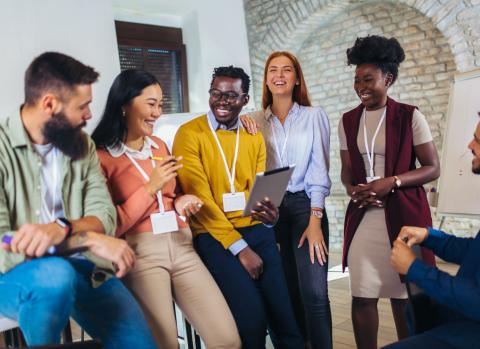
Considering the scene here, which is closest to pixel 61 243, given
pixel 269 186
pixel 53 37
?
pixel 269 186

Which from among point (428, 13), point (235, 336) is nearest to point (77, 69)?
point (235, 336)

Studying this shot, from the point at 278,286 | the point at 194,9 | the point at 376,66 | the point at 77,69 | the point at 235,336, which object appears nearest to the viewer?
the point at 77,69

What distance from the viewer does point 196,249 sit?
2.10 metres

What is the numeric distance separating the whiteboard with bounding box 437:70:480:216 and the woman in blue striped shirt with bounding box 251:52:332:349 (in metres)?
0.80

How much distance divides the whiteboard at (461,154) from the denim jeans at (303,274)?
0.83 metres

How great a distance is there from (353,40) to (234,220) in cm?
453

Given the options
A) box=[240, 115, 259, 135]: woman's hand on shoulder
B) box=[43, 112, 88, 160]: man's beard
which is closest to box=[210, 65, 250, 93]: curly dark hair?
box=[240, 115, 259, 135]: woman's hand on shoulder

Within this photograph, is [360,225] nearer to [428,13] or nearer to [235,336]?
[235,336]

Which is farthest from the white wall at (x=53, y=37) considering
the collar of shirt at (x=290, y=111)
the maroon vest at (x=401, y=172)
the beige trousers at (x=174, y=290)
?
the maroon vest at (x=401, y=172)

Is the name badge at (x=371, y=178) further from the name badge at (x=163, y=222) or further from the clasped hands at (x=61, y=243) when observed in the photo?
the clasped hands at (x=61, y=243)

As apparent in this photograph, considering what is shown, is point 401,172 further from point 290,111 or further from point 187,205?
point 187,205

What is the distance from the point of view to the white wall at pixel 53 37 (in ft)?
9.71

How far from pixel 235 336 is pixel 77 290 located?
65 cm

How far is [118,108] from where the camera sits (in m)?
1.82
